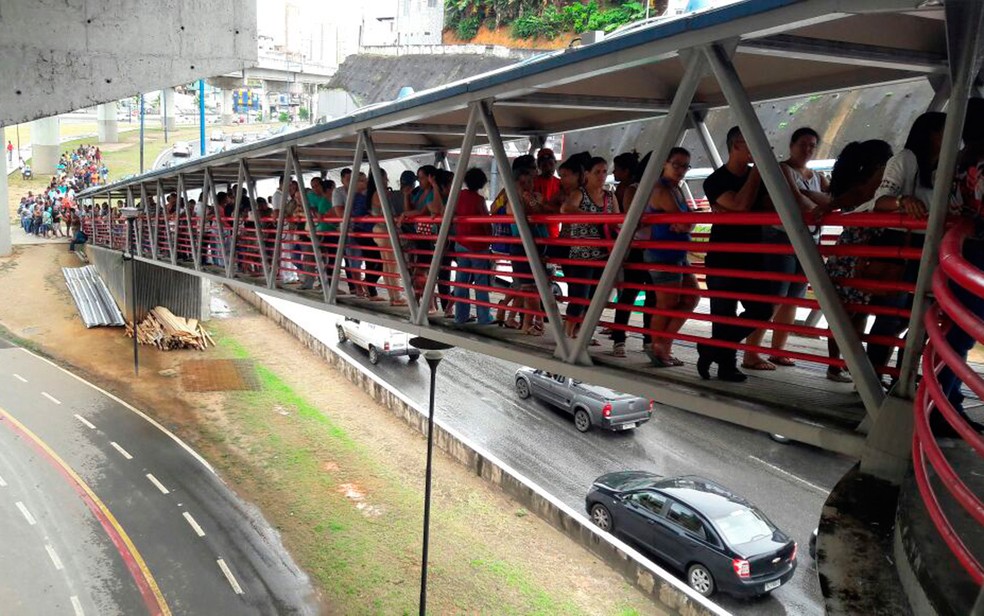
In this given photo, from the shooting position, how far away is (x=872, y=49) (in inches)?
163

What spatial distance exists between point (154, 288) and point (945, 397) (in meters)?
26.8

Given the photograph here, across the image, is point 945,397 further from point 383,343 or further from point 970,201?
point 383,343

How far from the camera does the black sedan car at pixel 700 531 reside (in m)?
11.1

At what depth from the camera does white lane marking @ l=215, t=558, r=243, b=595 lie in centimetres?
1109

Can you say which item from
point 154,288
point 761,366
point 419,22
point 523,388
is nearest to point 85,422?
point 154,288

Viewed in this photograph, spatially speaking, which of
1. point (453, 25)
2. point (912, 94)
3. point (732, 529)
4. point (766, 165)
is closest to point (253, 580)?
point (732, 529)

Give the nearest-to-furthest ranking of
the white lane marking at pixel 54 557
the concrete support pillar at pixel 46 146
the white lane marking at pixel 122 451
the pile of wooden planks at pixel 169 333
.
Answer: the white lane marking at pixel 54 557 < the white lane marking at pixel 122 451 < the pile of wooden planks at pixel 169 333 < the concrete support pillar at pixel 46 146

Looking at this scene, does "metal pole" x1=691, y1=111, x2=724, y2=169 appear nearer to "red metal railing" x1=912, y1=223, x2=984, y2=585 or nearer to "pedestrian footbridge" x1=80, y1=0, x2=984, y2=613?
"pedestrian footbridge" x1=80, y1=0, x2=984, y2=613

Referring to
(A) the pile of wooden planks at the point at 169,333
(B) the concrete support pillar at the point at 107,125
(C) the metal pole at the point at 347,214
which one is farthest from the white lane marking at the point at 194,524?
(B) the concrete support pillar at the point at 107,125

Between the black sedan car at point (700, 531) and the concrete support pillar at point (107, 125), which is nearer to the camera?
the black sedan car at point (700, 531)

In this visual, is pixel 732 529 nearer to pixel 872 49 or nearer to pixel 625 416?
pixel 625 416

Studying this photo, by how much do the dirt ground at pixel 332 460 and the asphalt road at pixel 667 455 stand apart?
4.93 ft

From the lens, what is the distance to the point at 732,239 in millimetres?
4414

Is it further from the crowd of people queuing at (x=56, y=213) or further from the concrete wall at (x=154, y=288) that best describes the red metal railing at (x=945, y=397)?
the crowd of people queuing at (x=56, y=213)
